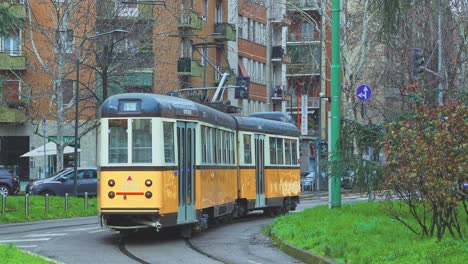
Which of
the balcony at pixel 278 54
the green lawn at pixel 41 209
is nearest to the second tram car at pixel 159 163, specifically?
the green lawn at pixel 41 209

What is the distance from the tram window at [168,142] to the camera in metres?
20.8

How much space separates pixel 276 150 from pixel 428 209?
49.5ft

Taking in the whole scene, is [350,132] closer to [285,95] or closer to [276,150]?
[276,150]

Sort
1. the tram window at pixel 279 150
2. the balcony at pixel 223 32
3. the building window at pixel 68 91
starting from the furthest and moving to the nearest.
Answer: the balcony at pixel 223 32, the building window at pixel 68 91, the tram window at pixel 279 150

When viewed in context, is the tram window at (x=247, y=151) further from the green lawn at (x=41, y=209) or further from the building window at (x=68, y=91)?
the building window at (x=68, y=91)

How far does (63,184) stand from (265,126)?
15.9m

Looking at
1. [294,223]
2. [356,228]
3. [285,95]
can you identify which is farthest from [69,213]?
[285,95]

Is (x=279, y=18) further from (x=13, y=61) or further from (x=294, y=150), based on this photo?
(x=294, y=150)

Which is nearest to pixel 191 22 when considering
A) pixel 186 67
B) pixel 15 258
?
pixel 186 67

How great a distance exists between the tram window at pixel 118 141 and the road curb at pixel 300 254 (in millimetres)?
3624

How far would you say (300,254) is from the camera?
1739cm

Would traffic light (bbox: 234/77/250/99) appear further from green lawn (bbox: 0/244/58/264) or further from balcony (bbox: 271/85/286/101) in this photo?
green lawn (bbox: 0/244/58/264)

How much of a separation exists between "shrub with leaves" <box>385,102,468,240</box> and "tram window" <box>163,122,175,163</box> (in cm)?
520

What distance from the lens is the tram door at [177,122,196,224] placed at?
21.4 meters
